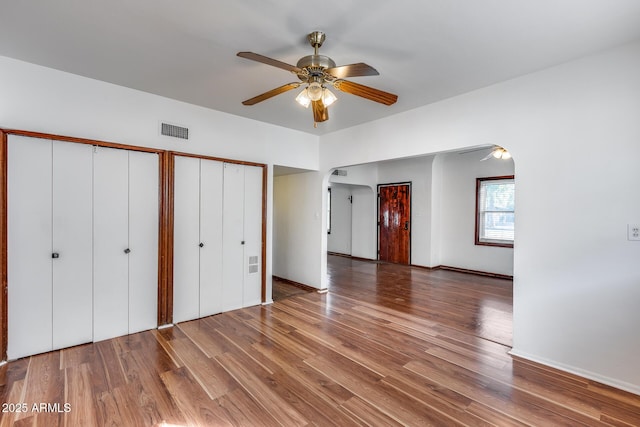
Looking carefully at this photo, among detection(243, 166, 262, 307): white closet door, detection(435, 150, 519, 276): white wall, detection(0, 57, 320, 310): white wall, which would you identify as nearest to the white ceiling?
detection(0, 57, 320, 310): white wall

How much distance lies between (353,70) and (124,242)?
118 inches

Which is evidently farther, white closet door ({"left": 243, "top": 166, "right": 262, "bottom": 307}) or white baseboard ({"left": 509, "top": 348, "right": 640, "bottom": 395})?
white closet door ({"left": 243, "top": 166, "right": 262, "bottom": 307})

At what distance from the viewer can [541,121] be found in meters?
2.75

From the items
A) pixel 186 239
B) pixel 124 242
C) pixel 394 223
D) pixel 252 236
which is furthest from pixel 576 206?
pixel 394 223

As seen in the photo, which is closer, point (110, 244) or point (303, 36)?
point (303, 36)

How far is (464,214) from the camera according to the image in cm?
675

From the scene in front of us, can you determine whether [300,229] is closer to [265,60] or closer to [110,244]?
[110,244]

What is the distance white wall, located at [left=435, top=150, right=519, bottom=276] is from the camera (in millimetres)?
6199

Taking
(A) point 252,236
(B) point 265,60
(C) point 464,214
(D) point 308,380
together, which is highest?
(B) point 265,60

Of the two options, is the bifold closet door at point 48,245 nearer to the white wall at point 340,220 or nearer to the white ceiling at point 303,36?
the white ceiling at point 303,36

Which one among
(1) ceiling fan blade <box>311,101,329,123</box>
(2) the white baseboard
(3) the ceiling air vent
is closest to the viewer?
(2) the white baseboard

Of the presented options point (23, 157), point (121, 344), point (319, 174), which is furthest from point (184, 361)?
point (319, 174)

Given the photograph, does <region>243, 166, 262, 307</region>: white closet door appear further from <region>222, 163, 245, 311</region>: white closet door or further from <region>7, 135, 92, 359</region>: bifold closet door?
<region>7, 135, 92, 359</region>: bifold closet door

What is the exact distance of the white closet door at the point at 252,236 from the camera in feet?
14.0
